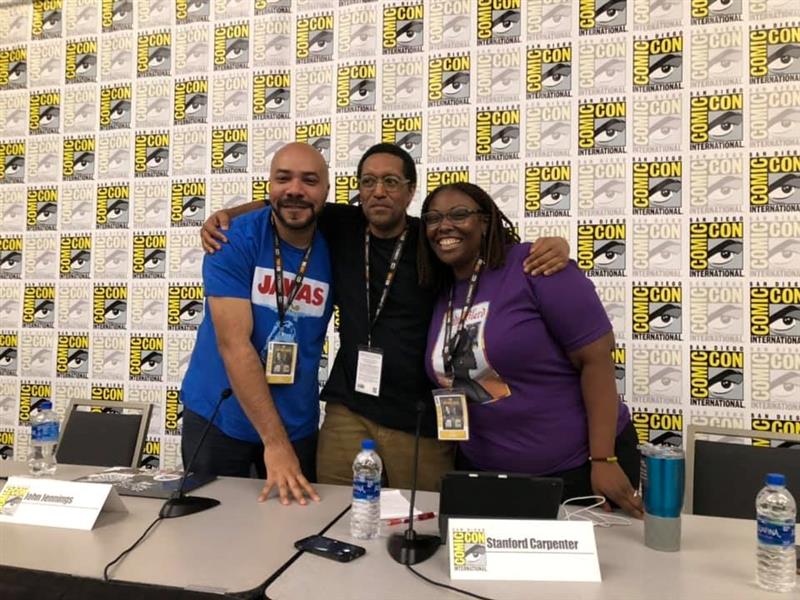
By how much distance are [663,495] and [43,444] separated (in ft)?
5.96

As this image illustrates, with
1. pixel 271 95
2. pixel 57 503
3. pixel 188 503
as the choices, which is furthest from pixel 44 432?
pixel 271 95

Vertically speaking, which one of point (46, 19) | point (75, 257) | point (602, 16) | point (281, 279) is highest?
point (46, 19)

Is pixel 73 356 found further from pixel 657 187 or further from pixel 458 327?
pixel 657 187

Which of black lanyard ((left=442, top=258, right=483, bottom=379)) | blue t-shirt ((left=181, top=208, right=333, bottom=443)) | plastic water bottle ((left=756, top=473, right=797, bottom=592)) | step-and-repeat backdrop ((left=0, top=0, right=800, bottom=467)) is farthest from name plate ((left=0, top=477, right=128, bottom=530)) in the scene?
step-and-repeat backdrop ((left=0, top=0, right=800, bottom=467))

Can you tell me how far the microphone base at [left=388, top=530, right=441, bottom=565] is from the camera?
1.12m

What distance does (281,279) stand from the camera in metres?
1.83

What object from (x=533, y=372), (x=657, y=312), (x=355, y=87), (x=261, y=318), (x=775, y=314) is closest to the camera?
(x=533, y=372)

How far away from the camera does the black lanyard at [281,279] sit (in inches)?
71.4

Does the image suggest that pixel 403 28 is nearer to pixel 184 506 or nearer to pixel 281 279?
pixel 281 279

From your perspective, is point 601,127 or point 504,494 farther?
point 601,127

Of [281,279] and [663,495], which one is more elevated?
[281,279]

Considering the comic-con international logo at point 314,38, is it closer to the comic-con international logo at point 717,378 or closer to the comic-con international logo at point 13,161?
the comic-con international logo at point 13,161

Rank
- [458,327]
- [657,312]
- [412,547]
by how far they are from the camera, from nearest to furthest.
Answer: [412,547], [458,327], [657,312]

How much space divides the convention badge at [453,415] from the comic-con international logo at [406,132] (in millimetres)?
1546
